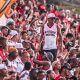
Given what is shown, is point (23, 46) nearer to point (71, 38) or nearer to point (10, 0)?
point (10, 0)

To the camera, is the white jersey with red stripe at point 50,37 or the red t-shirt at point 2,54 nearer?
the red t-shirt at point 2,54

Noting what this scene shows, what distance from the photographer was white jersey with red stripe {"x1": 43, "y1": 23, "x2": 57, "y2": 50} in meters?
12.5

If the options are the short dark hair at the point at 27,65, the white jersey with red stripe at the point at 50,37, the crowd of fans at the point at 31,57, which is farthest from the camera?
the white jersey with red stripe at the point at 50,37

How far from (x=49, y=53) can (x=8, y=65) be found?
2.59m

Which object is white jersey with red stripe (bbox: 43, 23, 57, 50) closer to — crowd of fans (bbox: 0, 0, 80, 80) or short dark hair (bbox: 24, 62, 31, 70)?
crowd of fans (bbox: 0, 0, 80, 80)

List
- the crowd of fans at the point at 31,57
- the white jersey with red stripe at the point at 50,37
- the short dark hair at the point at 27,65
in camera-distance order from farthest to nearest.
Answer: the white jersey with red stripe at the point at 50,37, the short dark hair at the point at 27,65, the crowd of fans at the point at 31,57

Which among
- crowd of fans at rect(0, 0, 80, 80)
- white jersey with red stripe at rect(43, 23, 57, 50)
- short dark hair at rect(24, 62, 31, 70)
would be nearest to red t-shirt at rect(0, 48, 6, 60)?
crowd of fans at rect(0, 0, 80, 80)

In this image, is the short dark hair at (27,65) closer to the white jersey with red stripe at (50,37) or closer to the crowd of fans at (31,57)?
the crowd of fans at (31,57)

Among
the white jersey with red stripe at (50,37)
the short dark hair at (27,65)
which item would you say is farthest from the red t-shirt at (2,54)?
the white jersey with red stripe at (50,37)

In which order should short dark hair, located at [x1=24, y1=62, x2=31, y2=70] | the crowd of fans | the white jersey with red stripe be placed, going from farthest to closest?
the white jersey with red stripe < short dark hair, located at [x1=24, y1=62, x2=31, y2=70] < the crowd of fans

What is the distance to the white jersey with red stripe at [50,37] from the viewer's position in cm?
1250

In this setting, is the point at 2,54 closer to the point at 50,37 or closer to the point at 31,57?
the point at 31,57

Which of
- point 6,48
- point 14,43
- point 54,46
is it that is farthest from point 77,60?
point 6,48

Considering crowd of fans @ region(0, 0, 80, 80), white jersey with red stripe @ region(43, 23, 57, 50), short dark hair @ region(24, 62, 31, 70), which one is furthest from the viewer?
white jersey with red stripe @ region(43, 23, 57, 50)
